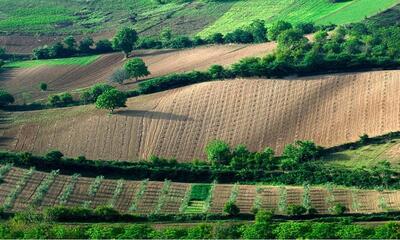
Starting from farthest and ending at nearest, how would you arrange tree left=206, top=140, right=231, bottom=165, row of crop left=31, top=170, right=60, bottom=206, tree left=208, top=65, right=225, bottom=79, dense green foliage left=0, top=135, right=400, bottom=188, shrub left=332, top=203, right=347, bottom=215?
tree left=208, top=65, right=225, bottom=79
tree left=206, top=140, right=231, bottom=165
dense green foliage left=0, top=135, right=400, bottom=188
row of crop left=31, top=170, right=60, bottom=206
shrub left=332, top=203, right=347, bottom=215

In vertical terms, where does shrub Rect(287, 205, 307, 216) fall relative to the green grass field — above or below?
below

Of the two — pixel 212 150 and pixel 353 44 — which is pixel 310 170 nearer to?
pixel 212 150

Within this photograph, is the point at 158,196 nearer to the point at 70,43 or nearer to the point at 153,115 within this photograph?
the point at 153,115

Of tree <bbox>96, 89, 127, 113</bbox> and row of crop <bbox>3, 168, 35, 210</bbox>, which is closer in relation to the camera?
row of crop <bbox>3, 168, 35, 210</bbox>

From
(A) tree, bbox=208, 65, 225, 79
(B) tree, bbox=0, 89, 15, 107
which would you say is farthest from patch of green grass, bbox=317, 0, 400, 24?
(B) tree, bbox=0, 89, 15, 107

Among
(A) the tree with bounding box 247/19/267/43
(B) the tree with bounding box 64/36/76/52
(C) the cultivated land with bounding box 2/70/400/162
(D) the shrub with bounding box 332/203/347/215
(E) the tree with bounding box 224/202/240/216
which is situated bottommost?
(D) the shrub with bounding box 332/203/347/215

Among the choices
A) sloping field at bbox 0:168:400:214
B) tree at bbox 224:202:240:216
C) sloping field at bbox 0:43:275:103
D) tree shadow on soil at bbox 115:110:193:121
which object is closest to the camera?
tree at bbox 224:202:240:216

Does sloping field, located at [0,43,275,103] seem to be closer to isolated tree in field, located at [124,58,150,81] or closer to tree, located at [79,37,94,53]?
isolated tree in field, located at [124,58,150,81]
